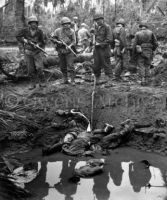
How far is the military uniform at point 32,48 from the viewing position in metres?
9.30

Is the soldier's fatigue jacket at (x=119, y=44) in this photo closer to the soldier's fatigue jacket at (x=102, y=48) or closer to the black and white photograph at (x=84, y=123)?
the black and white photograph at (x=84, y=123)

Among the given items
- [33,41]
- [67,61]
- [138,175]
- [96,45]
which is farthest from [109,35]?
[138,175]

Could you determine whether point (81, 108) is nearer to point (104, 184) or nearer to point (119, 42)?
point (119, 42)

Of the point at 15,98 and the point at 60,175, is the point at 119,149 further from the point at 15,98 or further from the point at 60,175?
the point at 15,98

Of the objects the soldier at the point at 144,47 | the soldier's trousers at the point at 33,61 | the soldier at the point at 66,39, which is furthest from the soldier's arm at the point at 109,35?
the soldier's trousers at the point at 33,61

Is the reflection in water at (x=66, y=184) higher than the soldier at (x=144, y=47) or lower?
lower

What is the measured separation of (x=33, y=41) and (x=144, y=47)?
3290 mm

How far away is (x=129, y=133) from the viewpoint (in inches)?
291

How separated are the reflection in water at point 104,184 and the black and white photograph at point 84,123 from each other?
0.02 metres

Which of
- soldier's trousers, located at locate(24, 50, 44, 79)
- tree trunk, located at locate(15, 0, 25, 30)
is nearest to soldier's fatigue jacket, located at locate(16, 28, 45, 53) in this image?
soldier's trousers, located at locate(24, 50, 44, 79)

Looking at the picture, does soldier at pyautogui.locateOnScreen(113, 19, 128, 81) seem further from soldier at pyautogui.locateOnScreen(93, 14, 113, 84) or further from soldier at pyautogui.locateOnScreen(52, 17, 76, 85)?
soldier at pyautogui.locateOnScreen(52, 17, 76, 85)

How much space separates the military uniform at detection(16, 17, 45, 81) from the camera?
9305mm

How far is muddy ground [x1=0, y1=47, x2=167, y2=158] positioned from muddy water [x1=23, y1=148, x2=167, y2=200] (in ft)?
2.08

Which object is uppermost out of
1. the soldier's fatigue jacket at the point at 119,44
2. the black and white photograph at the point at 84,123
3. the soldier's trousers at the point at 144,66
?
the soldier's fatigue jacket at the point at 119,44
